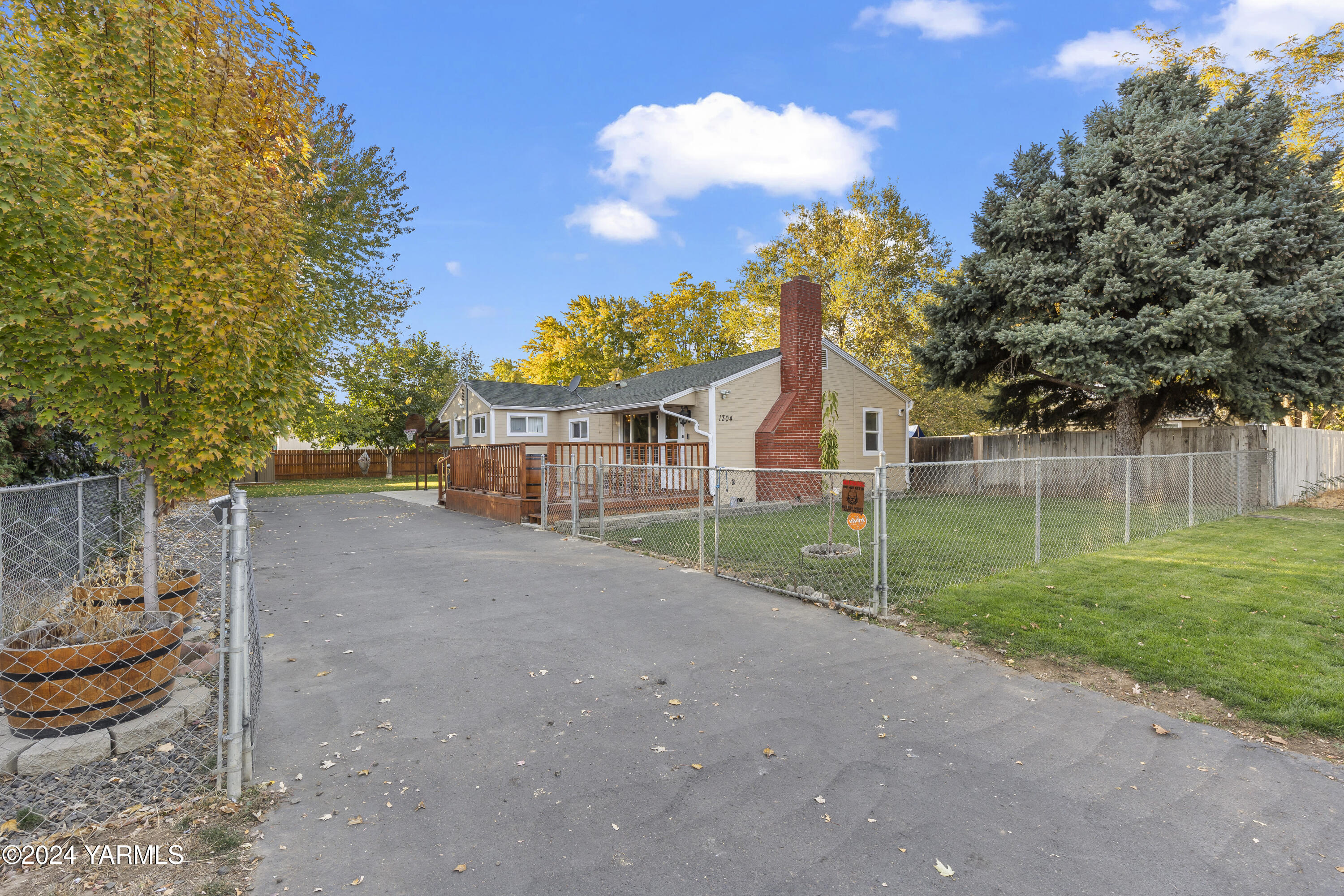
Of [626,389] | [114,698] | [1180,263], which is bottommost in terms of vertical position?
[114,698]

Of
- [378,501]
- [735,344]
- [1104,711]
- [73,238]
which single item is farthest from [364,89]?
[735,344]


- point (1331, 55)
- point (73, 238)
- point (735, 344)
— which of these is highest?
point (1331, 55)

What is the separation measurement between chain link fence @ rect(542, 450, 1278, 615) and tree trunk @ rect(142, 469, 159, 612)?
496cm

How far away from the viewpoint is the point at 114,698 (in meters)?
3.17

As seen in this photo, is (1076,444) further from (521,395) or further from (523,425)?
(521,395)

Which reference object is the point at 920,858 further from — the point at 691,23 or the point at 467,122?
the point at 467,122

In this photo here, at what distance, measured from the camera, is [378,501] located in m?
18.2

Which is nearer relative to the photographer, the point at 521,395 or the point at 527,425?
the point at 527,425

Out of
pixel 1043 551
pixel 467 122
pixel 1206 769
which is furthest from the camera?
pixel 467 122

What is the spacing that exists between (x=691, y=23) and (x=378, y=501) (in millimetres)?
15697

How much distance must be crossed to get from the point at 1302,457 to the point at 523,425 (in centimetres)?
2401

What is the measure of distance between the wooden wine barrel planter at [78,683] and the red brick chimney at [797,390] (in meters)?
12.8

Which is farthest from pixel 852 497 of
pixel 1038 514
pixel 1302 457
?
pixel 1302 457

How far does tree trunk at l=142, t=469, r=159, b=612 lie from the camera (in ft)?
12.8
